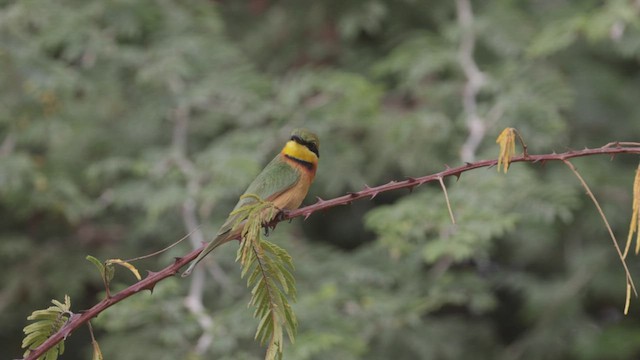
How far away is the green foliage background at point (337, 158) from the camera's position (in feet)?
17.4

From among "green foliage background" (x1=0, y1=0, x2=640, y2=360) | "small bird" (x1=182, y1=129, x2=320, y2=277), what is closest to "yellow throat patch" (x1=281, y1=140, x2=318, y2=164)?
"small bird" (x1=182, y1=129, x2=320, y2=277)

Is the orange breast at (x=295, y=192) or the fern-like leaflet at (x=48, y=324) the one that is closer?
the fern-like leaflet at (x=48, y=324)

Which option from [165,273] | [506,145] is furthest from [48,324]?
[506,145]

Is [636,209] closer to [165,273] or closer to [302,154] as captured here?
[165,273]

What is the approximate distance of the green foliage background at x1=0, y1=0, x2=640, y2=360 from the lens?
17.4 feet

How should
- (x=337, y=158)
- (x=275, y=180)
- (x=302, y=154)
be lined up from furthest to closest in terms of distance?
(x=337, y=158)
(x=302, y=154)
(x=275, y=180)

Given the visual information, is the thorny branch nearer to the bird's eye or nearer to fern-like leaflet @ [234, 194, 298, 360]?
fern-like leaflet @ [234, 194, 298, 360]

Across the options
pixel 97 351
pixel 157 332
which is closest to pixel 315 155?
pixel 97 351

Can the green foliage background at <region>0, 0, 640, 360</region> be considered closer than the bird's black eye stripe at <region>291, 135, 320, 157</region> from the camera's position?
No

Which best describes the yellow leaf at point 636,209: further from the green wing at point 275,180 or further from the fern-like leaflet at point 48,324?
the green wing at point 275,180

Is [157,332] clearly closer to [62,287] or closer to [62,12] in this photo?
[62,287]

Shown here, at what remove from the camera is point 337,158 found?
6.14 m

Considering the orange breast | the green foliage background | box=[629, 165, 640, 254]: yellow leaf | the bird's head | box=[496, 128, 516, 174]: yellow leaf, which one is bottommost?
box=[629, 165, 640, 254]: yellow leaf

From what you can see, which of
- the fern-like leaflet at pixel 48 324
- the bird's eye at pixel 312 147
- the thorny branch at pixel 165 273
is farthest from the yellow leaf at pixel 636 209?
the bird's eye at pixel 312 147
